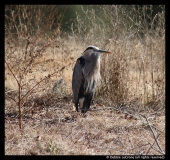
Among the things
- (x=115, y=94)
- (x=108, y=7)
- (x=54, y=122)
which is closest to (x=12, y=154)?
(x=54, y=122)

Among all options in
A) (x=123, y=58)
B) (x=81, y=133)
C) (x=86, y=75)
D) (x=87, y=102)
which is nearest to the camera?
(x=81, y=133)

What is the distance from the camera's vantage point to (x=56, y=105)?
4.55 meters

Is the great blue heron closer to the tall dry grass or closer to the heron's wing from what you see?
the heron's wing

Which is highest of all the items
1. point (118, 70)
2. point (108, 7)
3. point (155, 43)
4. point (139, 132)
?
point (108, 7)

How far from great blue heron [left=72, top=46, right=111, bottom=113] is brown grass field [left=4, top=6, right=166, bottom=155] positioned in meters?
0.31

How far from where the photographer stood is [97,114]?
4.31 meters

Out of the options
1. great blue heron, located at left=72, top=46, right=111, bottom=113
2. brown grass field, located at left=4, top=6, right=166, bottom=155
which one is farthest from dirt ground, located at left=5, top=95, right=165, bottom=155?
great blue heron, located at left=72, top=46, right=111, bottom=113

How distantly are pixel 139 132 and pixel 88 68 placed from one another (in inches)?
42.9

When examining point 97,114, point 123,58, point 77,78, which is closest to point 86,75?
point 77,78

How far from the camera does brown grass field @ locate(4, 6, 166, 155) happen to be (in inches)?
124

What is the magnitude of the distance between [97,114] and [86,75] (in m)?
0.64

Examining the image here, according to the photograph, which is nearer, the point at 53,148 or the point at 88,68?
the point at 53,148

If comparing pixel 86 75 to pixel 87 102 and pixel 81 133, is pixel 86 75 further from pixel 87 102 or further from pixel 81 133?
pixel 81 133

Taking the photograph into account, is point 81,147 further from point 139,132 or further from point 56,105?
point 56,105
